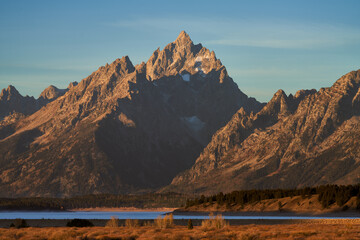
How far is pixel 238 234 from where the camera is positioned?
115375 millimetres

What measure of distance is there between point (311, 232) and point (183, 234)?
81.2 ft

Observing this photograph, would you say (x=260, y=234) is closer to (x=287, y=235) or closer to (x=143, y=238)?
(x=287, y=235)

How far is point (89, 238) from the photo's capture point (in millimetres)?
111500

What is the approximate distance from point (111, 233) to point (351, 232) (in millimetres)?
46441

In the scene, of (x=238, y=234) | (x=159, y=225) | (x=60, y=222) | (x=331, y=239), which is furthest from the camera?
(x=60, y=222)

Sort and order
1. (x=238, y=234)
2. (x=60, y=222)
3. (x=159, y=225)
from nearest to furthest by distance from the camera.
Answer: (x=238, y=234)
(x=159, y=225)
(x=60, y=222)

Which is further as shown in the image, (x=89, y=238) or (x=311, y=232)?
(x=311, y=232)

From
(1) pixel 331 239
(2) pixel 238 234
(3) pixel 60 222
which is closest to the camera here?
(1) pixel 331 239

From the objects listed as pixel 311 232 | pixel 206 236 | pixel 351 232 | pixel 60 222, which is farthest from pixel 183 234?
pixel 60 222

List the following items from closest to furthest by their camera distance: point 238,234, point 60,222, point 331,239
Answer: point 331,239
point 238,234
point 60,222

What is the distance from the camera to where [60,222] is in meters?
196

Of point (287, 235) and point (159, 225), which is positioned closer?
point (287, 235)

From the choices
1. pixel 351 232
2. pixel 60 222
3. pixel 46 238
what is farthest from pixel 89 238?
pixel 60 222

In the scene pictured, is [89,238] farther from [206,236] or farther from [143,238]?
[206,236]
